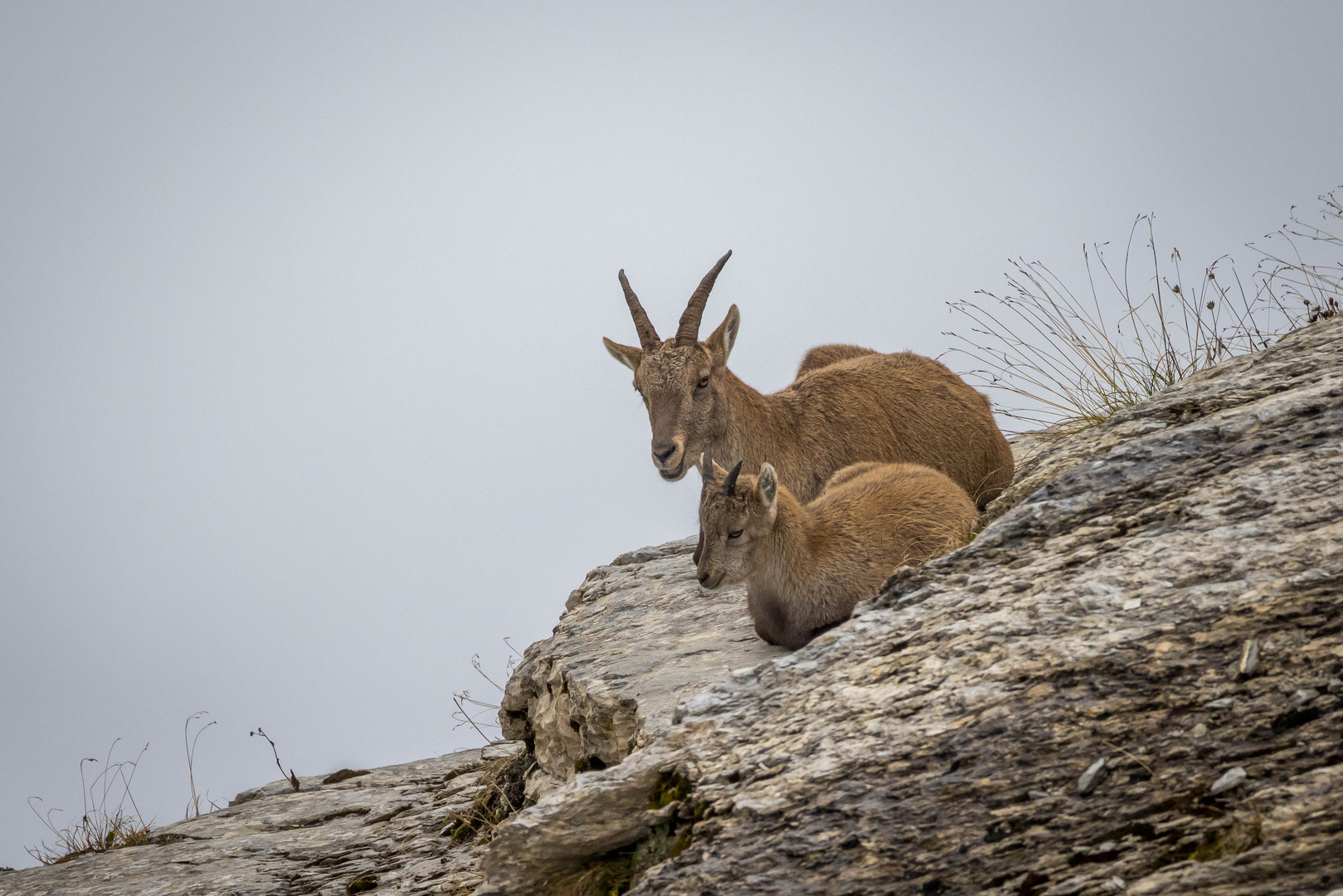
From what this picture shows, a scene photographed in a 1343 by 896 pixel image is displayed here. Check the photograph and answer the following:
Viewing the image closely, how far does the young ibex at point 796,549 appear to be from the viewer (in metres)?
6.29

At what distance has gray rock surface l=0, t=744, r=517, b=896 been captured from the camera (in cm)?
636

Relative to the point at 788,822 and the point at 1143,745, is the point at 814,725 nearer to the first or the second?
the point at 788,822

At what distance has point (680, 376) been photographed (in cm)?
836

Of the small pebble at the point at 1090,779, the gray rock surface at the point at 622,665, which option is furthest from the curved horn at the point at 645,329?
the small pebble at the point at 1090,779

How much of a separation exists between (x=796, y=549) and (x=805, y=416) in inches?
108

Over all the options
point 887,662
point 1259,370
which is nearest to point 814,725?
point 887,662

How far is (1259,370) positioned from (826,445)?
3.83 metres

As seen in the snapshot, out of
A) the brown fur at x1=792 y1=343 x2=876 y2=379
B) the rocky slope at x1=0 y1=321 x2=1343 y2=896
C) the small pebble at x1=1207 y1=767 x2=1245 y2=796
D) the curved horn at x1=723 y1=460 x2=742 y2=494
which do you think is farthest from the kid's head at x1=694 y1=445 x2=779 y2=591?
the brown fur at x1=792 y1=343 x2=876 y2=379

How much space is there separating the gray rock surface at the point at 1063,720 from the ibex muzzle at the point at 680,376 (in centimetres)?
365

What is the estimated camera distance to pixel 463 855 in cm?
638

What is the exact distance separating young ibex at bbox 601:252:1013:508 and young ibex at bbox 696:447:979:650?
1648 mm

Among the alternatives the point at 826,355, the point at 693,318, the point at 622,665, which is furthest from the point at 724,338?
the point at 622,665

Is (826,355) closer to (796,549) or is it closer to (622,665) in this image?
(796,549)

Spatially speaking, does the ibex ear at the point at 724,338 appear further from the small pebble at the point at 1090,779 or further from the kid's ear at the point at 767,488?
the small pebble at the point at 1090,779
